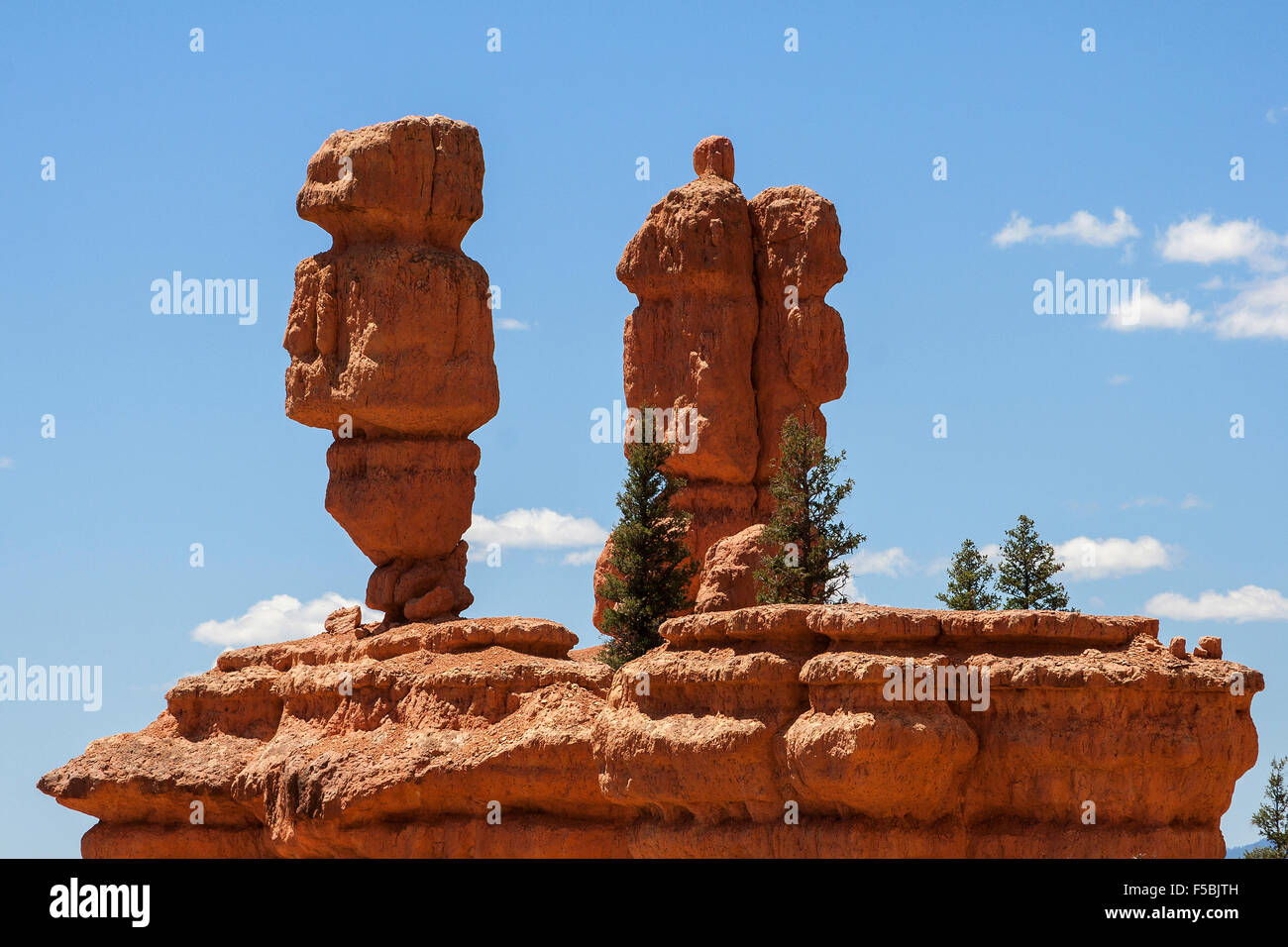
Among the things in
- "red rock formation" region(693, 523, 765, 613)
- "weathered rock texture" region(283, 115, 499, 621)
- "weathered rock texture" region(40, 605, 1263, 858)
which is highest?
"weathered rock texture" region(283, 115, 499, 621)

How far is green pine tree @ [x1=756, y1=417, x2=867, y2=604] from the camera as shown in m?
32.7

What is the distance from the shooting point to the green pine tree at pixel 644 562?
119 feet

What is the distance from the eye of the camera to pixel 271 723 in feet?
115

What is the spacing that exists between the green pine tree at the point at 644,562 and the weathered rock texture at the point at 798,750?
14.8 feet

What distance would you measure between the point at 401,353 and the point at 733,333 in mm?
8300

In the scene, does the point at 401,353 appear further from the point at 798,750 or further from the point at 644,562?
the point at 798,750

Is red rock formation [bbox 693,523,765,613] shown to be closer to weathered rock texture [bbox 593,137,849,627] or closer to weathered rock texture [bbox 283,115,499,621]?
weathered rock texture [bbox 283,115,499,621]

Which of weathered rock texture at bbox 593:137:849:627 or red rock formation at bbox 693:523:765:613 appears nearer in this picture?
red rock formation at bbox 693:523:765:613

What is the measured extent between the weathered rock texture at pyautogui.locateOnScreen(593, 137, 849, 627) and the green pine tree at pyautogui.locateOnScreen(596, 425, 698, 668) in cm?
327

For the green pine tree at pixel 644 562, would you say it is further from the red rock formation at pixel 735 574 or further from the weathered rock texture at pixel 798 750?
the weathered rock texture at pixel 798 750

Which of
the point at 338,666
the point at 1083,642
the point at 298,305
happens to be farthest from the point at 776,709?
the point at 298,305

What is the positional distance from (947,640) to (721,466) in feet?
51.2

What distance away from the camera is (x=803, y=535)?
3412 cm

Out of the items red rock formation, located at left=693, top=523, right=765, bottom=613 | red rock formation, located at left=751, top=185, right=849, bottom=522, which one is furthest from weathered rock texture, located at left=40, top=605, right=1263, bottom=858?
red rock formation, located at left=751, top=185, right=849, bottom=522
